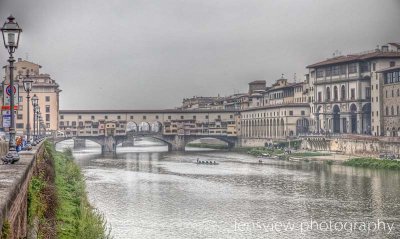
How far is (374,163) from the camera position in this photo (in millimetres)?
56969

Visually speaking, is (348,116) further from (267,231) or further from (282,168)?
(267,231)

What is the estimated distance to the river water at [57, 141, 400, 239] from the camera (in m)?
25.6

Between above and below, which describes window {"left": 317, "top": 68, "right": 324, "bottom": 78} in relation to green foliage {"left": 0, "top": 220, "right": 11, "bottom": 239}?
above

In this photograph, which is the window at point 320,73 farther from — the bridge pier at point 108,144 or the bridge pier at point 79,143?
the bridge pier at point 79,143

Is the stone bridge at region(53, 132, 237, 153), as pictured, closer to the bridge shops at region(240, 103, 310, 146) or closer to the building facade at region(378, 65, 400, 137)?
the bridge shops at region(240, 103, 310, 146)

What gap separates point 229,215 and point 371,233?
7767 millimetres

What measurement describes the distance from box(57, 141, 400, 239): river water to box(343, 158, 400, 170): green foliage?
221 cm

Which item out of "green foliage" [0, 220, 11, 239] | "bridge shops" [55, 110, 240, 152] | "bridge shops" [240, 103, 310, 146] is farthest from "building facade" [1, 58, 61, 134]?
"green foliage" [0, 220, 11, 239]

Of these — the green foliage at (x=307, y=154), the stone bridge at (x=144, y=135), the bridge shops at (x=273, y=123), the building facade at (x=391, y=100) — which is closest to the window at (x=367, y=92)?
the building facade at (x=391, y=100)

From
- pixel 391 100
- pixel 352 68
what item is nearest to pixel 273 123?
pixel 352 68

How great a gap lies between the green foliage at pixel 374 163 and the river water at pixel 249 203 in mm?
2205

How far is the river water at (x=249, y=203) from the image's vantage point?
25.6 m

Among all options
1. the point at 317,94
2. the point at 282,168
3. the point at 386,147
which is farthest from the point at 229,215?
the point at 317,94

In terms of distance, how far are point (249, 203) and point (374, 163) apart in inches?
1076
